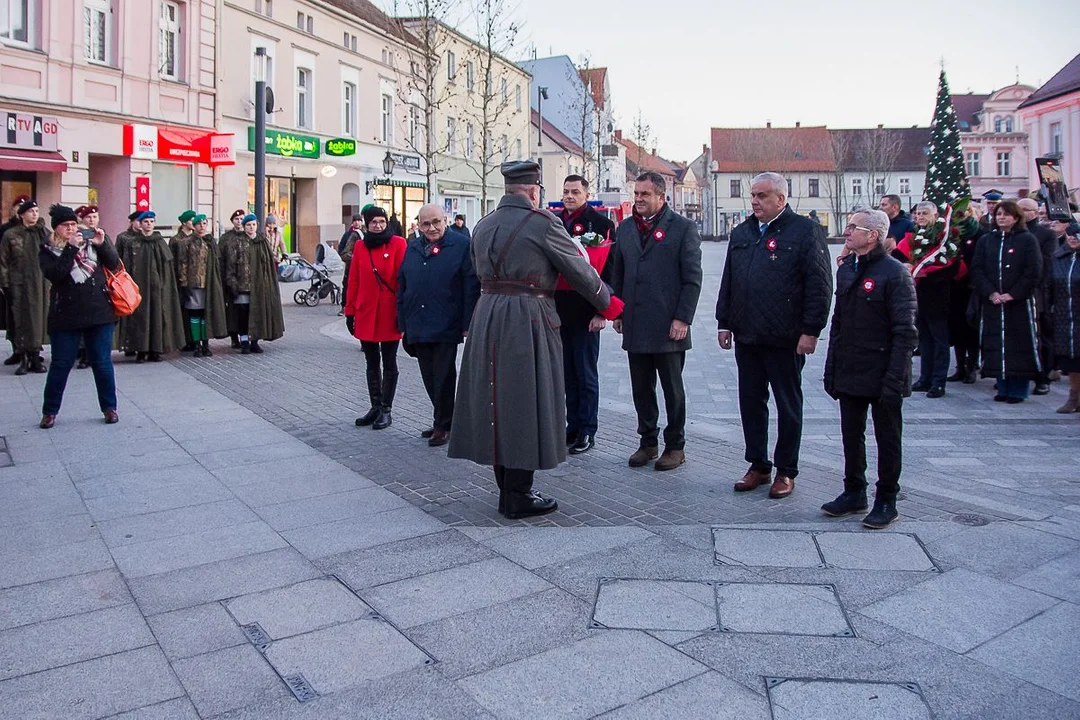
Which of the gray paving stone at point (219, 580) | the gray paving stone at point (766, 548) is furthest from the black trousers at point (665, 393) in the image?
the gray paving stone at point (219, 580)

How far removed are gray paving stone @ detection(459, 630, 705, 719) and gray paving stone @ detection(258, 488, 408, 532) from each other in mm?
2337

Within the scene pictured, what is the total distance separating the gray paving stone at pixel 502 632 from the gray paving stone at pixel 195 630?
743 mm

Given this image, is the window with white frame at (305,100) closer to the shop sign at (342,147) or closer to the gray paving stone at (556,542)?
the shop sign at (342,147)

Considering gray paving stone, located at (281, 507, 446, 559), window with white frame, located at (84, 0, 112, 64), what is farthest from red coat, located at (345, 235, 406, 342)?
window with white frame, located at (84, 0, 112, 64)

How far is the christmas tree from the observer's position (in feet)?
128

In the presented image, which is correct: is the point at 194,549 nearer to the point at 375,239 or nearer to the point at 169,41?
the point at 375,239

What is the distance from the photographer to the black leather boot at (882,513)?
5.82m

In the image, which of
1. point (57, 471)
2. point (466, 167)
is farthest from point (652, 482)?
point (466, 167)

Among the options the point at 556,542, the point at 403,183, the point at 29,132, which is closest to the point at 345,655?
the point at 556,542

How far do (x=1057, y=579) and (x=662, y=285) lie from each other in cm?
314

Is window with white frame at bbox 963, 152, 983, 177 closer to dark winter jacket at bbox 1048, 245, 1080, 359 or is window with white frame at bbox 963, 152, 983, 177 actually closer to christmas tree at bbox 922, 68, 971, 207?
christmas tree at bbox 922, 68, 971, 207

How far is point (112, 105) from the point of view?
24.0 meters

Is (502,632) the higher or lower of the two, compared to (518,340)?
lower

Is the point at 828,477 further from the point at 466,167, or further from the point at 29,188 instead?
the point at 466,167
